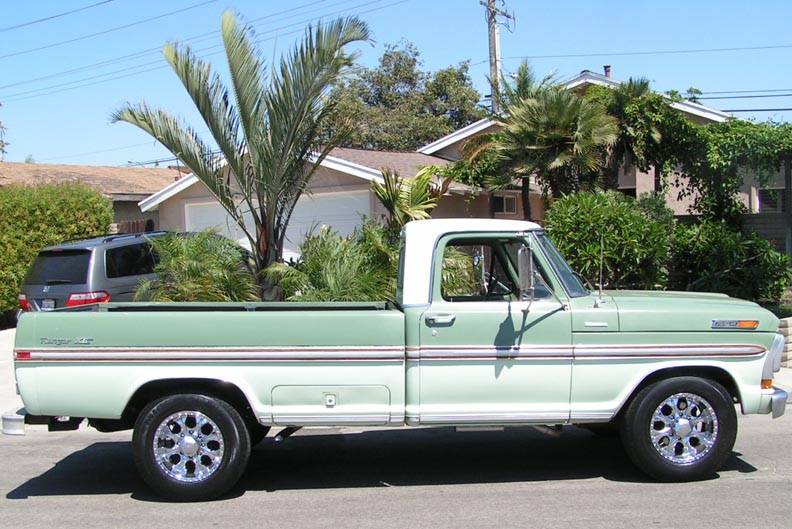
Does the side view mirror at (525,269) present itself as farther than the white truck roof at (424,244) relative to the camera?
No

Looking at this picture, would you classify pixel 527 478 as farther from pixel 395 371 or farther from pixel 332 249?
pixel 332 249

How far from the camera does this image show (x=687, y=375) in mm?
5980

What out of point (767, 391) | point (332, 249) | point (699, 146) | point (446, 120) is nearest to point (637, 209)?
point (699, 146)

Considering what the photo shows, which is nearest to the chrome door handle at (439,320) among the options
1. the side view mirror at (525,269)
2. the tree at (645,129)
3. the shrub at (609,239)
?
the side view mirror at (525,269)

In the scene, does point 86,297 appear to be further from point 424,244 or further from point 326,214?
point 424,244

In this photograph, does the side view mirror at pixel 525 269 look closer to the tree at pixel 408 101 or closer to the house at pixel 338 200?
the house at pixel 338 200

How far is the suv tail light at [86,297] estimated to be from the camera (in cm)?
1127

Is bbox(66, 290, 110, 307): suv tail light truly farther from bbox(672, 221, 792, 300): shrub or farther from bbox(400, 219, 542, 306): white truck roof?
bbox(672, 221, 792, 300): shrub

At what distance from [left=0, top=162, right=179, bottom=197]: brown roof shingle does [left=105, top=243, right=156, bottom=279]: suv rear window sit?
872 centimetres

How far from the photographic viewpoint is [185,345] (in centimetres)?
575

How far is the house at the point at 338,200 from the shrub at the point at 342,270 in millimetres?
4074

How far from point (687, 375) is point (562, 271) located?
1243 millimetres

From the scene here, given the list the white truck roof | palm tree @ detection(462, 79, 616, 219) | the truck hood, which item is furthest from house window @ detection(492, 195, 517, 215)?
the truck hood

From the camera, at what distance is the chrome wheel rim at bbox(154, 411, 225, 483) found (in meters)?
5.77
